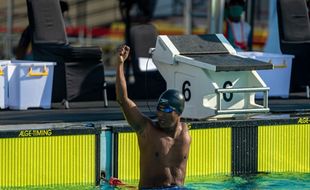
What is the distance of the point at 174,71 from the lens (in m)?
11.3

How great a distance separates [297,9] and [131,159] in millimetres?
5090

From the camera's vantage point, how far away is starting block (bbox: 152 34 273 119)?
10.8m

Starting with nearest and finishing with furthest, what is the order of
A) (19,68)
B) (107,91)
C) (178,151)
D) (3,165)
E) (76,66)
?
(178,151), (3,165), (19,68), (76,66), (107,91)

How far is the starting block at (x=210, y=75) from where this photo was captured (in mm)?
10797

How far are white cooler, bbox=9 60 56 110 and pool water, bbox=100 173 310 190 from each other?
8.59ft

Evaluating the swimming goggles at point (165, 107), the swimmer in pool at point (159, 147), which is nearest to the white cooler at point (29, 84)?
the swimmer in pool at point (159, 147)

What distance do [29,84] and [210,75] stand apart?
2632 mm

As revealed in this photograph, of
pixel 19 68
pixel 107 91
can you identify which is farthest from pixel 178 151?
pixel 107 91

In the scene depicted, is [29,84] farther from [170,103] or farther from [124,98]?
[170,103]

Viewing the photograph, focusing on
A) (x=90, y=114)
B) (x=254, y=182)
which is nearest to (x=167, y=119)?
(x=254, y=182)

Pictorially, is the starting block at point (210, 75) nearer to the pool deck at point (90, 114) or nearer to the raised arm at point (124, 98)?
the pool deck at point (90, 114)

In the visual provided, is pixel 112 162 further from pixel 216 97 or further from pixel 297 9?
pixel 297 9

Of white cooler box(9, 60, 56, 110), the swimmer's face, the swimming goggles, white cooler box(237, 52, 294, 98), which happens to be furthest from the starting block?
the swimming goggles

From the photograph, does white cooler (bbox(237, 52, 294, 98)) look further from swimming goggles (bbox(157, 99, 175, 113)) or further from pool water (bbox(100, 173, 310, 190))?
swimming goggles (bbox(157, 99, 175, 113))
